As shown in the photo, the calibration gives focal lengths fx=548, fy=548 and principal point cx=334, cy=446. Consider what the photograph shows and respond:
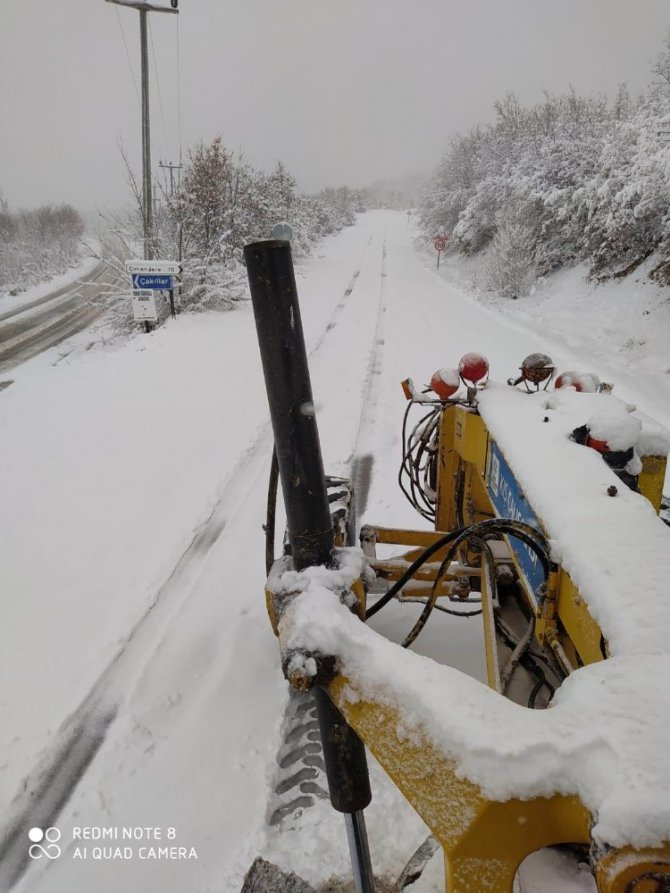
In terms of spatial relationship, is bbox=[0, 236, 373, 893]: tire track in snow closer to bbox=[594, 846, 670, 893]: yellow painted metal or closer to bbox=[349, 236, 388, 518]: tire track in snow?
bbox=[349, 236, 388, 518]: tire track in snow

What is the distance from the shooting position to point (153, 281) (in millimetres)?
10750

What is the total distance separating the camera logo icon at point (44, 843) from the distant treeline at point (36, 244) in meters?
32.7

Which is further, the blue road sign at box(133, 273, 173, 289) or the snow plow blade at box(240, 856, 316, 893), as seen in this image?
the blue road sign at box(133, 273, 173, 289)

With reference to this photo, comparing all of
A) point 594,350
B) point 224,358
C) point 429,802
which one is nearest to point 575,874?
point 429,802

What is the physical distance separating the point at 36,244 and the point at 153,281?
39.0 m

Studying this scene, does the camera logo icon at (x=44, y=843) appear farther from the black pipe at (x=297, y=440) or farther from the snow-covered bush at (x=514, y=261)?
Answer: the snow-covered bush at (x=514, y=261)

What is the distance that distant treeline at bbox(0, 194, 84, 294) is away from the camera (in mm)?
33688

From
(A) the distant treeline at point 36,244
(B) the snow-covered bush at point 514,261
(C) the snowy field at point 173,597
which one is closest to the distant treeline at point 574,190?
(B) the snow-covered bush at point 514,261

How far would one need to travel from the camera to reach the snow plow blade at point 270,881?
78.7 inches

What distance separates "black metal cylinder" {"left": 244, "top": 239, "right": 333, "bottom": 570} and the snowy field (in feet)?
3.21

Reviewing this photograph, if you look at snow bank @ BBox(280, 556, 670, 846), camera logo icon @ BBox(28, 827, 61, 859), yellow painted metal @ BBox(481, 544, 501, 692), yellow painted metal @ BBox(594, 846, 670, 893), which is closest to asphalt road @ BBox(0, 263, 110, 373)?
camera logo icon @ BBox(28, 827, 61, 859)

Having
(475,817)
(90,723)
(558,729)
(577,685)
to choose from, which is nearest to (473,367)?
(577,685)

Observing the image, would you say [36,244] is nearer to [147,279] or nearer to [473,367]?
[147,279]

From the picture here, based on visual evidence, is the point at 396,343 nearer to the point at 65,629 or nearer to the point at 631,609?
the point at 65,629
